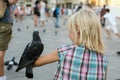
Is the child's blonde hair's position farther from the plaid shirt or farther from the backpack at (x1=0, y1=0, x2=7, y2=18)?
the backpack at (x1=0, y1=0, x2=7, y2=18)

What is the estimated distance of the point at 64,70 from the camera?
2877mm

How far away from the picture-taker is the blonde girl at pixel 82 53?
2830 mm

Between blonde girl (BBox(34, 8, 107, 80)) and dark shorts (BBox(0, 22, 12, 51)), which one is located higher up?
blonde girl (BBox(34, 8, 107, 80))

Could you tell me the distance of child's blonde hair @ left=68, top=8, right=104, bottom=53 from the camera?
2820mm

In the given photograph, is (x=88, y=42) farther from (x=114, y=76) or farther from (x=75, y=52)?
(x=114, y=76)

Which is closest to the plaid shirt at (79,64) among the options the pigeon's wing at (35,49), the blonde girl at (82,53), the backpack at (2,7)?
the blonde girl at (82,53)

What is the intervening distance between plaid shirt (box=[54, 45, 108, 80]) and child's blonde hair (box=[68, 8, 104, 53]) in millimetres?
58

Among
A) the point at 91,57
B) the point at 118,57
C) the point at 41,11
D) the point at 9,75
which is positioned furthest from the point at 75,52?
the point at 41,11

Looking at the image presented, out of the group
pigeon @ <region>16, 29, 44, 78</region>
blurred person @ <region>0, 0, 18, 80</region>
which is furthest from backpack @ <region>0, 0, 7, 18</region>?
pigeon @ <region>16, 29, 44, 78</region>

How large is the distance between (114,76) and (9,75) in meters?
1.96

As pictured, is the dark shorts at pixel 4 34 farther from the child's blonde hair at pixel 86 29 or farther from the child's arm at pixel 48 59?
the child's blonde hair at pixel 86 29

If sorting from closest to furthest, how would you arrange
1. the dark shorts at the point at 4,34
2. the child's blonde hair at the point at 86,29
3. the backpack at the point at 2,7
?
the child's blonde hair at the point at 86,29 < the backpack at the point at 2,7 < the dark shorts at the point at 4,34

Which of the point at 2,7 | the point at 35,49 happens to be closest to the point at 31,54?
the point at 35,49

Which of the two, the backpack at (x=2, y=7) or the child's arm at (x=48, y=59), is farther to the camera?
the backpack at (x=2, y=7)
